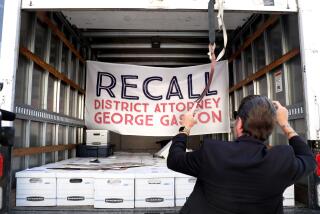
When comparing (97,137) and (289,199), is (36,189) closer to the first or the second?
(289,199)

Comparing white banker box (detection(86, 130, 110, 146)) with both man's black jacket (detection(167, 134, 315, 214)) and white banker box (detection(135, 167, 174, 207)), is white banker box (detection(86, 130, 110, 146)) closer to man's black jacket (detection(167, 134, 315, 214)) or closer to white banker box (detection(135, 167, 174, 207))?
white banker box (detection(135, 167, 174, 207))

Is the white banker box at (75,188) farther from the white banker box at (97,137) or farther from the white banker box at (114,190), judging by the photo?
the white banker box at (97,137)

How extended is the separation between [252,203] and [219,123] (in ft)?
13.5

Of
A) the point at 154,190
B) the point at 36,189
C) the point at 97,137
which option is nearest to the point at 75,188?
the point at 36,189

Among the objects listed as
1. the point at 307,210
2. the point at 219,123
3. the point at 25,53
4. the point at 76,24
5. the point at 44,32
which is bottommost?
Result: the point at 307,210

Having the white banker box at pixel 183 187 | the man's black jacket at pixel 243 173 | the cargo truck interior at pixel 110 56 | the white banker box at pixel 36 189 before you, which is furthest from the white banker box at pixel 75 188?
the man's black jacket at pixel 243 173

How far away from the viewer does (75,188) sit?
2.66m

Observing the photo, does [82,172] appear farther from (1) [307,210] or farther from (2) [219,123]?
(2) [219,123]

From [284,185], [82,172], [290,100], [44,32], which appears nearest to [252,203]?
[284,185]

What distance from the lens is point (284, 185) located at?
1.19 metres

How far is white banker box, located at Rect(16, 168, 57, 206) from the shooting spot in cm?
260

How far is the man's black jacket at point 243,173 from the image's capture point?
1141 millimetres

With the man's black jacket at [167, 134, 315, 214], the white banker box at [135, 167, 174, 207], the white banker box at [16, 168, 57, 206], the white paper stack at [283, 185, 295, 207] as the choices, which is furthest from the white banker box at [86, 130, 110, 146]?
the man's black jacket at [167, 134, 315, 214]

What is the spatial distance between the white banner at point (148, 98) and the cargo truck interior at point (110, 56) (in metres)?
0.32
